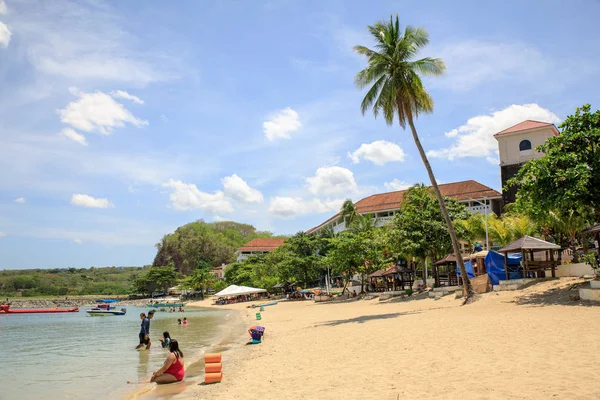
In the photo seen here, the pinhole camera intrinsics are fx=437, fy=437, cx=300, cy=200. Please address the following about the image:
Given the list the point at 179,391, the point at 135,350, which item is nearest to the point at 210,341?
the point at 135,350

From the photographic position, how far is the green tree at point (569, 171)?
15273 millimetres

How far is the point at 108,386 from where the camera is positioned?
11852 millimetres

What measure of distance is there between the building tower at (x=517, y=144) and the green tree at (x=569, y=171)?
1074 inches

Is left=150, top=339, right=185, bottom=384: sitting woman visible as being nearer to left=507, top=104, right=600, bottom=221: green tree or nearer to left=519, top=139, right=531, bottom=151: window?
left=507, top=104, right=600, bottom=221: green tree

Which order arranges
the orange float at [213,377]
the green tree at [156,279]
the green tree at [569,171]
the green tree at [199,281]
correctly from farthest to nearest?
the green tree at [156,279] → the green tree at [199,281] → the green tree at [569,171] → the orange float at [213,377]

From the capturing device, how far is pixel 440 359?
910 centimetres

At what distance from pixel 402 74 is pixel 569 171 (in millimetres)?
8420

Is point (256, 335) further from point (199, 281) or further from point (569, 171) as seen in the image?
point (199, 281)

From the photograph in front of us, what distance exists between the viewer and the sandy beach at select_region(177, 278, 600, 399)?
22.9 ft

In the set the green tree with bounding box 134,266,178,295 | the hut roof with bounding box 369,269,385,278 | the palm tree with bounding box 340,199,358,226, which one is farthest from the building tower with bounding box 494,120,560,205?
the green tree with bounding box 134,266,178,295

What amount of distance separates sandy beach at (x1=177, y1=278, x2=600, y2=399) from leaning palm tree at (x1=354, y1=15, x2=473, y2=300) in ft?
23.9

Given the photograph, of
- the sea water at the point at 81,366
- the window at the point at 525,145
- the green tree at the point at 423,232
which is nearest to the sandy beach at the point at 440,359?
the sea water at the point at 81,366

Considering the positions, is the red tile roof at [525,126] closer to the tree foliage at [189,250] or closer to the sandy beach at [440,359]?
the sandy beach at [440,359]

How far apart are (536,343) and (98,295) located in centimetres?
12278
